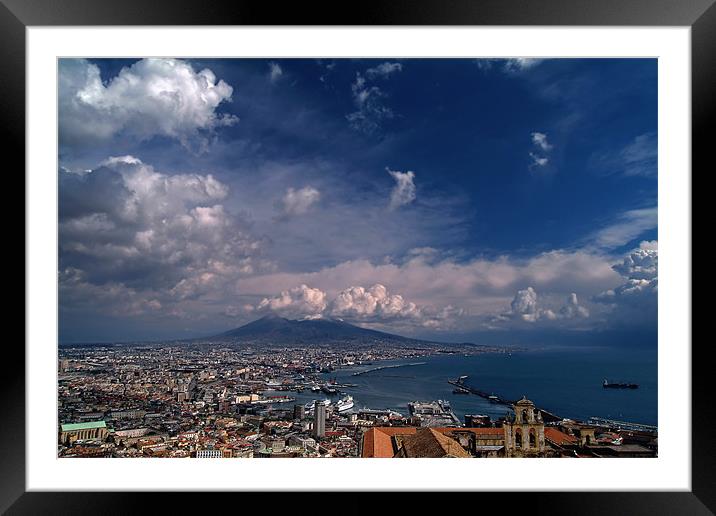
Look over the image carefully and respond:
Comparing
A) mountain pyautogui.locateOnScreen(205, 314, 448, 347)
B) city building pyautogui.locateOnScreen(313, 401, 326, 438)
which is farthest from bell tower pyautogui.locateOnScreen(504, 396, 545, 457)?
mountain pyautogui.locateOnScreen(205, 314, 448, 347)

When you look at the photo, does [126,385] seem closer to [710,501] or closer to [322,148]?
[322,148]

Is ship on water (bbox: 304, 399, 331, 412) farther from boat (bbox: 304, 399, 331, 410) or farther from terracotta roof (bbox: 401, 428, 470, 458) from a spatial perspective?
terracotta roof (bbox: 401, 428, 470, 458)

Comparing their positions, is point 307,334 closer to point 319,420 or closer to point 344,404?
point 344,404

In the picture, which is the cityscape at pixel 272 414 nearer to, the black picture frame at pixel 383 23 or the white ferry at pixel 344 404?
the white ferry at pixel 344 404

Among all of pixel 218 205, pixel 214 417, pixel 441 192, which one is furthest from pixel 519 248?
pixel 214 417

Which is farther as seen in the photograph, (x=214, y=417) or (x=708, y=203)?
(x=214, y=417)

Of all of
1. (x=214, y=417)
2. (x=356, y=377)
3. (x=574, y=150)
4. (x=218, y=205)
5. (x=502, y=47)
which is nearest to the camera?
(x=502, y=47)

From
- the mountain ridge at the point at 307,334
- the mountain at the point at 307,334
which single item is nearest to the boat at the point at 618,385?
the mountain ridge at the point at 307,334
